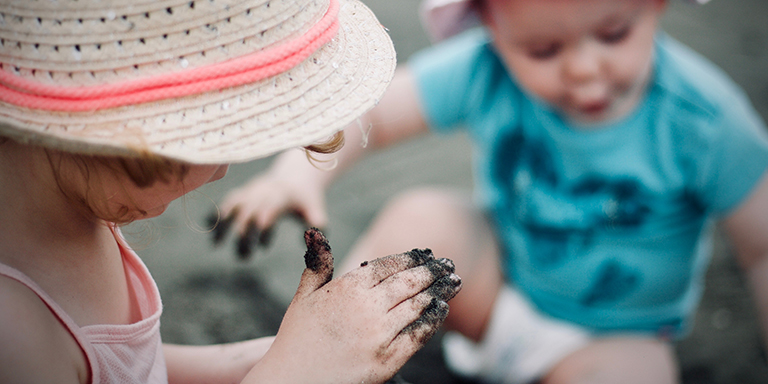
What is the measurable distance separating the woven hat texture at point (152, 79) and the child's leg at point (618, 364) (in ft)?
2.66

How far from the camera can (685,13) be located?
117 inches

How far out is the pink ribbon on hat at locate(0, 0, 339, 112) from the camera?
0.54 metres

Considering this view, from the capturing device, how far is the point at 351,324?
0.67 m

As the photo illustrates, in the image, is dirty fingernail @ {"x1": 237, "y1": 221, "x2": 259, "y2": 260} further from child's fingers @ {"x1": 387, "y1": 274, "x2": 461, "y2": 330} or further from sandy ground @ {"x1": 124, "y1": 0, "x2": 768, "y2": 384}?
child's fingers @ {"x1": 387, "y1": 274, "x2": 461, "y2": 330}

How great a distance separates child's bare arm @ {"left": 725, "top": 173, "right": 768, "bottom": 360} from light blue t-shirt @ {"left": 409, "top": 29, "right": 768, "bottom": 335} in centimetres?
2

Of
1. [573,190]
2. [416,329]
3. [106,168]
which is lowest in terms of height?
[573,190]

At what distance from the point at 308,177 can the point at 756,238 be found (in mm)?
927

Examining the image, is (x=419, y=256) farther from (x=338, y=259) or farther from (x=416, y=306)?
(x=338, y=259)

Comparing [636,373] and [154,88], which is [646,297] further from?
[154,88]

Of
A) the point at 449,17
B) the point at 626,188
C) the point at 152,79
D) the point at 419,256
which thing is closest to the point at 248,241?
the point at 419,256

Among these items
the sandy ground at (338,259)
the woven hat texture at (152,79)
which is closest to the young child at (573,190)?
the sandy ground at (338,259)

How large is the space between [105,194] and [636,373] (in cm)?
99

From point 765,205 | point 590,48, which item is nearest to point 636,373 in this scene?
point 765,205

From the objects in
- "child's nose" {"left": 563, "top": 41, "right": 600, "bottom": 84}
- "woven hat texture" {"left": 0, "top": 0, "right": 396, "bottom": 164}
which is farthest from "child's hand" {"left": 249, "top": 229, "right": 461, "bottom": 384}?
"child's nose" {"left": 563, "top": 41, "right": 600, "bottom": 84}
